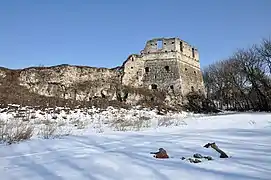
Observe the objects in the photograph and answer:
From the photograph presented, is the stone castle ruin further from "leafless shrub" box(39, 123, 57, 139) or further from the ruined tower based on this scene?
"leafless shrub" box(39, 123, 57, 139)

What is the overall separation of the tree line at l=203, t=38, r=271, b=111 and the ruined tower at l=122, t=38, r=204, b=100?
6831 millimetres

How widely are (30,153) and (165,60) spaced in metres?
27.0

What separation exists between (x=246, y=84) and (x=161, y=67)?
12.0 m

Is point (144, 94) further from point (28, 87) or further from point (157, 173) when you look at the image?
point (157, 173)

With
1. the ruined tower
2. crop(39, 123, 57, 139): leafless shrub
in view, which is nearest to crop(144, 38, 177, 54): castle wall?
the ruined tower

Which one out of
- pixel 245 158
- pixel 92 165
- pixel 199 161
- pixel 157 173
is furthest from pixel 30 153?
pixel 245 158

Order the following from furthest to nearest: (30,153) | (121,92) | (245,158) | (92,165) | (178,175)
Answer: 1. (121,92)
2. (30,153)
3. (245,158)
4. (92,165)
5. (178,175)

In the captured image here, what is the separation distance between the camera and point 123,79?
28359mm

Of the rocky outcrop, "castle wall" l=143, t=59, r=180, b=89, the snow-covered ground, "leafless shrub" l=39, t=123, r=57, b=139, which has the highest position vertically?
"castle wall" l=143, t=59, r=180, b=89

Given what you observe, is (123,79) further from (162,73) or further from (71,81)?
(71,81)

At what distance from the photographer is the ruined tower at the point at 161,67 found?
30078 mm

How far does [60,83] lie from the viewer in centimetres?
2481

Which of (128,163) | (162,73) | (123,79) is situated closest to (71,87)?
(123,79)

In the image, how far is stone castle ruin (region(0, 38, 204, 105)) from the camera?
23.5m
